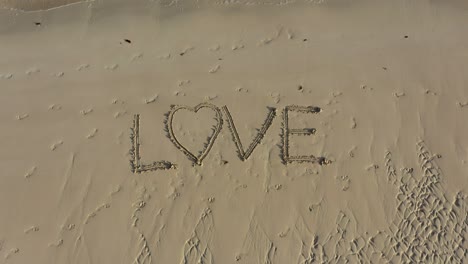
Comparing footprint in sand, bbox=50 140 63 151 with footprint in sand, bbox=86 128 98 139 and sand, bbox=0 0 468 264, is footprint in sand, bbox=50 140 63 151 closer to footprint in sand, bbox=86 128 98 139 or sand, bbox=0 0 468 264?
sand, bbox=0 0 468 264

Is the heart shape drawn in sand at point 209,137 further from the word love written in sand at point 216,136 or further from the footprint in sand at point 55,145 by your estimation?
the footprint in sand at point 55,145

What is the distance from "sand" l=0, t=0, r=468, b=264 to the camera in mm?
6738

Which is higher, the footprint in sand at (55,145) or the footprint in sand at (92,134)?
the footprint in sand at (92,134)

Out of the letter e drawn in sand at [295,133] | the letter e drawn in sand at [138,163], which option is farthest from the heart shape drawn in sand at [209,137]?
the letter e drawn in sand at [295,133]

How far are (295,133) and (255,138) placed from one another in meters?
0.67

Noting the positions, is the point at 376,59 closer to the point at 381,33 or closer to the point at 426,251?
the point at 381,33

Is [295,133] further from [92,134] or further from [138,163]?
[92,134]

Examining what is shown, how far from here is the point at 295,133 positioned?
23.9ft

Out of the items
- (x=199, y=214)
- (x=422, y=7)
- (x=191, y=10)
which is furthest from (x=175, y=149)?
(x=422, y=7)

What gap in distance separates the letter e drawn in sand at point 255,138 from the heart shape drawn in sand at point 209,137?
0.48 feet

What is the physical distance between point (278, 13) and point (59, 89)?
4175 millimetres

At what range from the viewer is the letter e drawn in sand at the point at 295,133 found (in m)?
7.12

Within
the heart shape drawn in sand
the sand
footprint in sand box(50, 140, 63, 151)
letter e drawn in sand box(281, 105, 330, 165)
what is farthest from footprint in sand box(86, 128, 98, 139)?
letter e drawn in sand box(281, 105, 330, 165)

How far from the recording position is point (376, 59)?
7.82 m
